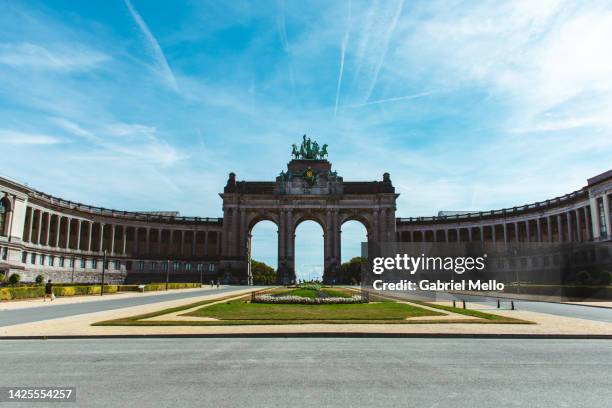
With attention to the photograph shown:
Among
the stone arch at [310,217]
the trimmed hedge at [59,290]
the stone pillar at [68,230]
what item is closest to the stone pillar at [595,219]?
the stone arch at [310,217]

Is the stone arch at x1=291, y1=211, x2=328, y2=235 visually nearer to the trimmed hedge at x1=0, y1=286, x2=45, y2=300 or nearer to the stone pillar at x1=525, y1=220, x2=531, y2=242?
the stone pillar at x1=525, y1=220, x2=531, y2=242

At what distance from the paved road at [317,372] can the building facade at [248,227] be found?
279 feet

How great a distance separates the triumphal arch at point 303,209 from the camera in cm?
11700

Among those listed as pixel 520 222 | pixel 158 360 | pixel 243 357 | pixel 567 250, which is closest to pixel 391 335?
pixel 243 357

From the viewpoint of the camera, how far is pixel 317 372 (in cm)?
1153

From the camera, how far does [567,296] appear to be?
50.1 metres

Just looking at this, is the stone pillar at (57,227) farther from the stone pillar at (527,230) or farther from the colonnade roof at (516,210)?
the stone pillar at (527,230)

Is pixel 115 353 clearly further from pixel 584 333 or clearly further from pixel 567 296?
pixel 567 296

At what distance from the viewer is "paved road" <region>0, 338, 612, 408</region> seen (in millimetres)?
9094

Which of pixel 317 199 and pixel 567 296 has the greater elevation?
pixel 317 199

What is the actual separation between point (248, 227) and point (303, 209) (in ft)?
48.9

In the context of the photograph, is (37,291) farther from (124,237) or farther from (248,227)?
(248,227)

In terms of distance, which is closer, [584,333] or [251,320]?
[584,333]

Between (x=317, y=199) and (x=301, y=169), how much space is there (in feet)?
32.6
